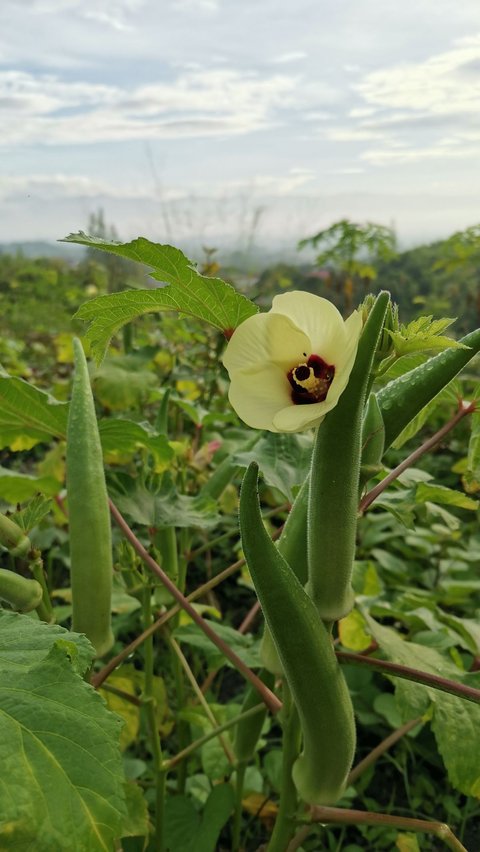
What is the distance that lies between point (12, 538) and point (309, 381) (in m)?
0.43

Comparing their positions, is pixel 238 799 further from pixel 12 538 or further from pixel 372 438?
pixel 372 438

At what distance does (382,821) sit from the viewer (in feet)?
2.61

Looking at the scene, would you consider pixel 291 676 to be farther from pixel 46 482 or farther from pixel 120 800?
pixel 46 482

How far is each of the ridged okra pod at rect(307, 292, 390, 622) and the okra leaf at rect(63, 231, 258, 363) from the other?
0.16 m

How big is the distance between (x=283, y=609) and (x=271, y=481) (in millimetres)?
274

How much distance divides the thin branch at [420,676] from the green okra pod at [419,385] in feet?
0.85

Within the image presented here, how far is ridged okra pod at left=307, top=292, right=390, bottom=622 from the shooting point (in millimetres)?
616

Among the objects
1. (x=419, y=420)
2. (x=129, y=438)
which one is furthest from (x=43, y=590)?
(x=419, y=420)

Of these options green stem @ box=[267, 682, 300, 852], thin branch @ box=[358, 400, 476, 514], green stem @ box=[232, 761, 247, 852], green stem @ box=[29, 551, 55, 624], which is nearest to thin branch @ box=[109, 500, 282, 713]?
green stem @ box=[267, 682, 300, 852]

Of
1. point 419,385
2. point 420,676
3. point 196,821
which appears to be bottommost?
point 196,821

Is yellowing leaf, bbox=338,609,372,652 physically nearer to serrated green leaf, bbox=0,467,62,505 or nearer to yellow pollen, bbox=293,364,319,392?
serrated green leaf, bbox=0,467,62,505

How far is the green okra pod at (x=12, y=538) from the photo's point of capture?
2.59ft

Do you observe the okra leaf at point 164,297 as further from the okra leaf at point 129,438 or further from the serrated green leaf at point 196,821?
the serrated green leaf at point 196,821

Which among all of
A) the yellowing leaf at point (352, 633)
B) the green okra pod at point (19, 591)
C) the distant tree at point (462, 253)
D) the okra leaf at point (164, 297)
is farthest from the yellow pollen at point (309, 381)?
the distant tree at point (462, 253)
